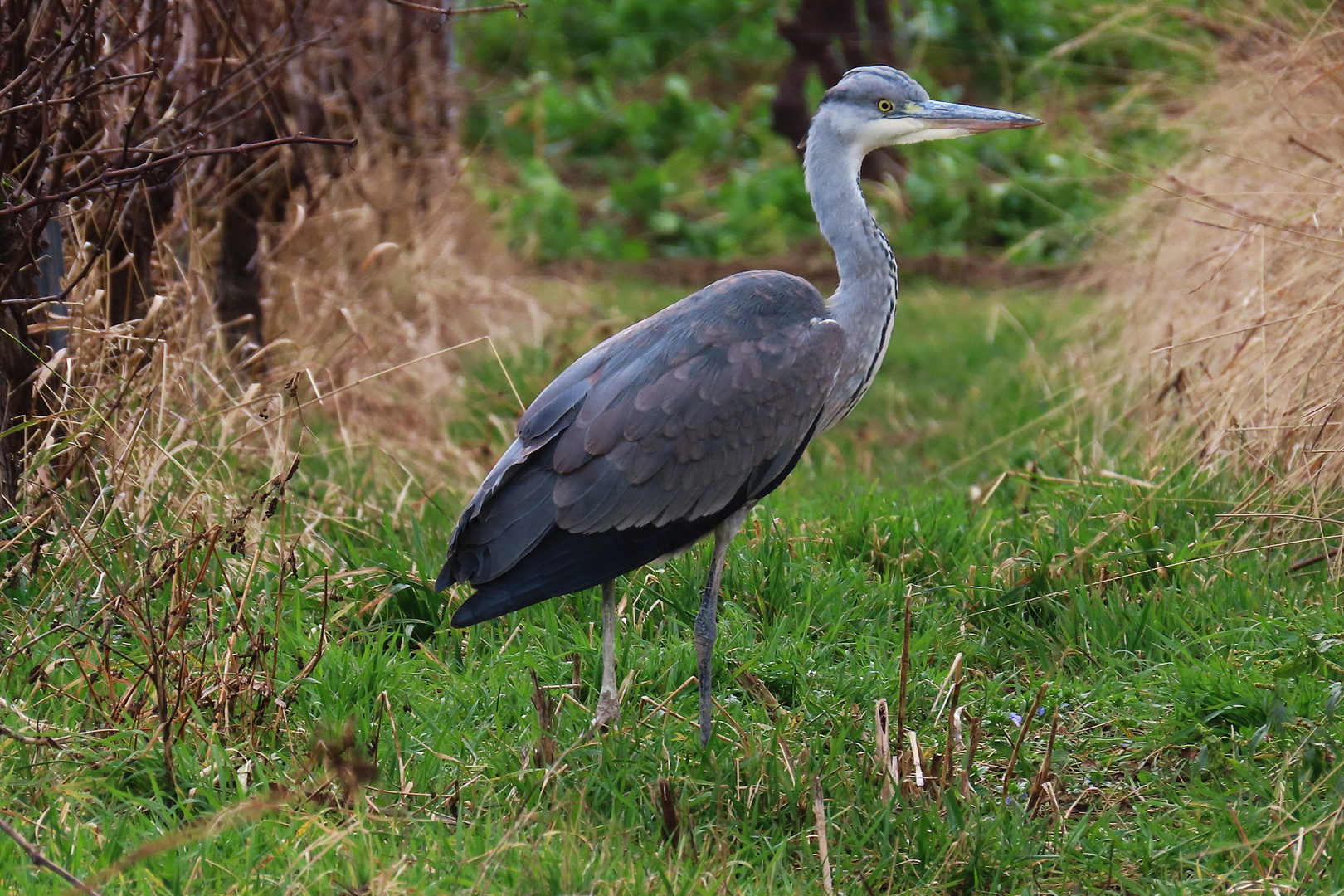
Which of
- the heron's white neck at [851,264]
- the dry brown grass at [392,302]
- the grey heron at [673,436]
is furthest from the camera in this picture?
the dry brown grass at [392,302]

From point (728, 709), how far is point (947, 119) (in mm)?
1801

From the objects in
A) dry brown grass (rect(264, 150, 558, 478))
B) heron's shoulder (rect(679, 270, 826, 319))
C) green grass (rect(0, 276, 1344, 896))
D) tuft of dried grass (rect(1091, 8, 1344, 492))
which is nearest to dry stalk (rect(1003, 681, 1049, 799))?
green grass (rect(0, 276, 1344, 896))

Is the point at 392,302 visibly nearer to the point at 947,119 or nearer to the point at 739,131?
the point at 947,119

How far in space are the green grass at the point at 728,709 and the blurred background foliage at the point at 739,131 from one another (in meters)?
4.20

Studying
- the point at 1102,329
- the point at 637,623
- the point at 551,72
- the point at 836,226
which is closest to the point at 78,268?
the point at 637,623

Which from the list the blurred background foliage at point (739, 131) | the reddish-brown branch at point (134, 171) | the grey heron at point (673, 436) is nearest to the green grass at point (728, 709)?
the grey heron at point (673, 436)

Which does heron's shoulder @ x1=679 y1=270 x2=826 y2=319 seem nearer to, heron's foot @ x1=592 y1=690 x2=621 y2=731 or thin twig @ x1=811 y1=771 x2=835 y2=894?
heron's foot @ x1=592 y1=690 x2=621 y2=731

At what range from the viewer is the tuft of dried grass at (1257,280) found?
4.44 m

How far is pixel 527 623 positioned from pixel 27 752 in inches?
57.3

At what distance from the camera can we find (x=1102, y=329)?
7016 millimetres

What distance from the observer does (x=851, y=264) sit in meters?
3.88

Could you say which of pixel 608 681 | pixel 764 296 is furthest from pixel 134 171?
pixel 608 681

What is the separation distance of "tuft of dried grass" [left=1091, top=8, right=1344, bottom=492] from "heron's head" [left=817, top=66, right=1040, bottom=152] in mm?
727

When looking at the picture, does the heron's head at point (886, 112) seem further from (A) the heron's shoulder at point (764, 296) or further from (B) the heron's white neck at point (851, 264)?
(A) the heron's shoulder at point (764, 296)
